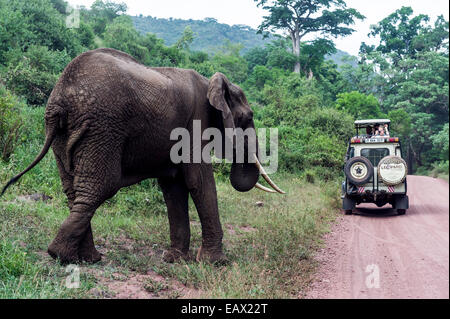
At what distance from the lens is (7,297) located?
3459mm

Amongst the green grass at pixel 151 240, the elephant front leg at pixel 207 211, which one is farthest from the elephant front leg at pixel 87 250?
the elephant front leg at pixel 207 211

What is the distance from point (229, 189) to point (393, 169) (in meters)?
3.98

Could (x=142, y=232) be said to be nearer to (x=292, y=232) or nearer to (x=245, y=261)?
(x=245, y=261)

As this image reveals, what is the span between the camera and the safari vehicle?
7.93m

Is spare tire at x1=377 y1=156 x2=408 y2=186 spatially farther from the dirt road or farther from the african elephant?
the african elephant

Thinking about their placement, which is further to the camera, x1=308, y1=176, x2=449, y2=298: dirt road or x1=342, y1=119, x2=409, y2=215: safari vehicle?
x1=342, y1=119, x2=409, y2=215: safari vehicle

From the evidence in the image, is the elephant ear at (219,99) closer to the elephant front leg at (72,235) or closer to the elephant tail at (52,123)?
the elephant tail at (52,123)

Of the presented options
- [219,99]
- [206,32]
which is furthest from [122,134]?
[206,32]

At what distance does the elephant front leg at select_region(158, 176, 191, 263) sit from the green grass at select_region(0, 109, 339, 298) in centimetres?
31

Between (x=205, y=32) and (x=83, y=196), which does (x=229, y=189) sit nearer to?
(x=83, y=196)

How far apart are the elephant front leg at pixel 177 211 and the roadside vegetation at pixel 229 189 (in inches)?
12.6

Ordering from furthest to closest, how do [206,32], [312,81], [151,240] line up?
[206,32], [312,81], [151,240]

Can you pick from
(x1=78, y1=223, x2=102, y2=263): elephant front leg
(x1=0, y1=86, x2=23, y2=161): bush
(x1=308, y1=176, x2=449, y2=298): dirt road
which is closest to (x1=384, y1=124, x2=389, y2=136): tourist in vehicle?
(x1=308, y1=176, x2=449, y2=298): dirt road

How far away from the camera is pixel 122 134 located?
4.50m
